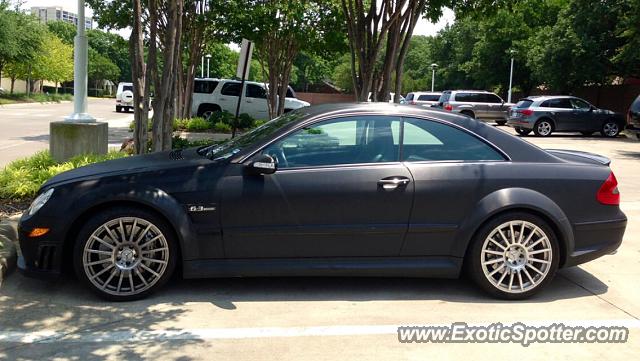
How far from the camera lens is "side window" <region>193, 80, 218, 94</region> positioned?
22.9 m

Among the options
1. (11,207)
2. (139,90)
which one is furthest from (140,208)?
(139,90)

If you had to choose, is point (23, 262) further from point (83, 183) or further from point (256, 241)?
point (256, 241)

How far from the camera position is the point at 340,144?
16.0 feet

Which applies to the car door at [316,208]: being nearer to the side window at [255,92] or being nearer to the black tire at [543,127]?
the side window at [255,92]

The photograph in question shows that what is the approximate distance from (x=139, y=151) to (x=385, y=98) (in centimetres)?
502

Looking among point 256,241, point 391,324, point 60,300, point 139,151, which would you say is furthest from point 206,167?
point 139,151

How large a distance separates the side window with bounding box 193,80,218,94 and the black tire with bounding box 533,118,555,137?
12.4 metres

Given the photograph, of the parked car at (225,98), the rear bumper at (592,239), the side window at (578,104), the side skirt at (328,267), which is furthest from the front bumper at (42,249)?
the side window at (578,104)

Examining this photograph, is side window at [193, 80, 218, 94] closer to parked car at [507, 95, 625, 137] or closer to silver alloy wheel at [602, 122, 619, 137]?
parked car at [507, 95, 625, 137]

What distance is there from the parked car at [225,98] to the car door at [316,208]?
709 inches

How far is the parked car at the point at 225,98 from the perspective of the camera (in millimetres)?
22641

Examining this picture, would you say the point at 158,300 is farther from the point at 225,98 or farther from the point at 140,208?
the point at 225,98

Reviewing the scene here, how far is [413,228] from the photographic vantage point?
4684 millimetres

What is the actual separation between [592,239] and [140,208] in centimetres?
358
